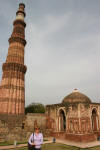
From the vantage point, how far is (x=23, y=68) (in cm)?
2659

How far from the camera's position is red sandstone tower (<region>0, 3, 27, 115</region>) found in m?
23.6

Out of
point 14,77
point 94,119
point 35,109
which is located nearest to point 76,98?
point 94,119

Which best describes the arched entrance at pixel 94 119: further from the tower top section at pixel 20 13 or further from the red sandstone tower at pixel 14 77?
the tower top section at pixel 20 13

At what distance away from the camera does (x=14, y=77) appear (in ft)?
82.4

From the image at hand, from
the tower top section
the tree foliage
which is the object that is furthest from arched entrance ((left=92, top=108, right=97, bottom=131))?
the tree foliage

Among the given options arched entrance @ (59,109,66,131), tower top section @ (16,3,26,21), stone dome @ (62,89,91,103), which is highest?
tower top section @ (16,3,26,21)

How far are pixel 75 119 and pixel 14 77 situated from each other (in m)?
13.0

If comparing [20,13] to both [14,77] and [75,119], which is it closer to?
[14,77]

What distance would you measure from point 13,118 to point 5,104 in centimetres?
273

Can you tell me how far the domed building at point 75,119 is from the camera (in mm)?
18602

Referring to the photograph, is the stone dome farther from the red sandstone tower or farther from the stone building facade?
the red sandstone tower

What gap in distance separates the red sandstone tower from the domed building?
5660 mm

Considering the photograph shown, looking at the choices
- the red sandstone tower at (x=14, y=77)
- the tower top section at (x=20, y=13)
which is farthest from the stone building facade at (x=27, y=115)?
the tower top section at (x=20, y=13)

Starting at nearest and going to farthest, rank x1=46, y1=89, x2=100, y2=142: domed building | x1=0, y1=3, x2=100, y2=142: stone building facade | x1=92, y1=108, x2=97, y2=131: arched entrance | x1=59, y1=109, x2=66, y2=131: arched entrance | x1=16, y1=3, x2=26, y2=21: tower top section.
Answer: x1=46, y1=89, x2=100, y2=142: domed building, x1=0, y1=3, x2=100, y2=142: stone building facade, x1=92, y1=108, x2=97, y2=131: arched entrance, x1=59, y1=109, x2=66, y2=131: arched entrance, x1=16, y1=3, x2=26, y2=21: tower top section
